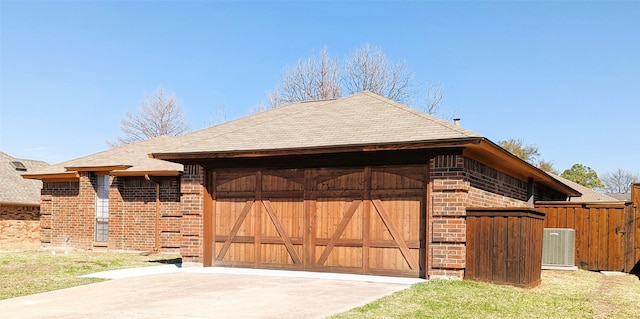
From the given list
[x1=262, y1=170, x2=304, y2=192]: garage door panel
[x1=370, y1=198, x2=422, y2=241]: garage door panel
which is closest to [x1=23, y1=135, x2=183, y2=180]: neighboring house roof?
[x1=262, y1=170, x2=304, y2=192]: garage door panel

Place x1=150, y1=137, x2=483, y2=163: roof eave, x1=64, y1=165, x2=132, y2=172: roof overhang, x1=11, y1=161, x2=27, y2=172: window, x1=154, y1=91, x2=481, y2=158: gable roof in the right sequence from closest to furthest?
x1=150, y1=137, x2=483, y2=163: roof eave < x1=154, y1=91, x2=481, y2=158: gable roof < x1=64, y1=165, x2=132, y2=172: roof overhang < x1=11, y1=161, x2=27, y2=172: window

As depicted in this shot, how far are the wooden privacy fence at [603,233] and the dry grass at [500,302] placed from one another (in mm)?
4226

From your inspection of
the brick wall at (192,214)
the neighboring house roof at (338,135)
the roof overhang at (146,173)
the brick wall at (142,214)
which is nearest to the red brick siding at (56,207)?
the brick wall at (142,214)

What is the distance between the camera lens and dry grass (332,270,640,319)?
8.71 meters

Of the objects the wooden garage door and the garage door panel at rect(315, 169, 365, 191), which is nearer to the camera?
the wooden garage door

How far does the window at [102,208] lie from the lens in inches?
827

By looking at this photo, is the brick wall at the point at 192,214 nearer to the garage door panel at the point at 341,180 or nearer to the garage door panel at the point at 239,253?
the garage door panel at the point at 239,253

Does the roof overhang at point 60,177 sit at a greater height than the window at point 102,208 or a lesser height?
greater

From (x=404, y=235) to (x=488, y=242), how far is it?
1728 millimetres

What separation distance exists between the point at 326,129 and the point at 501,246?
4684mm

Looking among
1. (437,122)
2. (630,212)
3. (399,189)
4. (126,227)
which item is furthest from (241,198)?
(630,212)

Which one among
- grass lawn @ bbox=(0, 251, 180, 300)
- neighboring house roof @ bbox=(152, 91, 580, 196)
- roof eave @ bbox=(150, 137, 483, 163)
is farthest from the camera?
neighboring house roof @ bbox=(152, 91, 580, 196)

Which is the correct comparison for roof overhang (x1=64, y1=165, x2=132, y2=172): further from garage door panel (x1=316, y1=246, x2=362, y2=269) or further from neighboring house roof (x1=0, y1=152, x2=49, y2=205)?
garage door panel (x1=316, y1=246, x2=362, y2=269)

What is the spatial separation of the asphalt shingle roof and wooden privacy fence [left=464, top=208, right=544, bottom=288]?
5.58 feet
